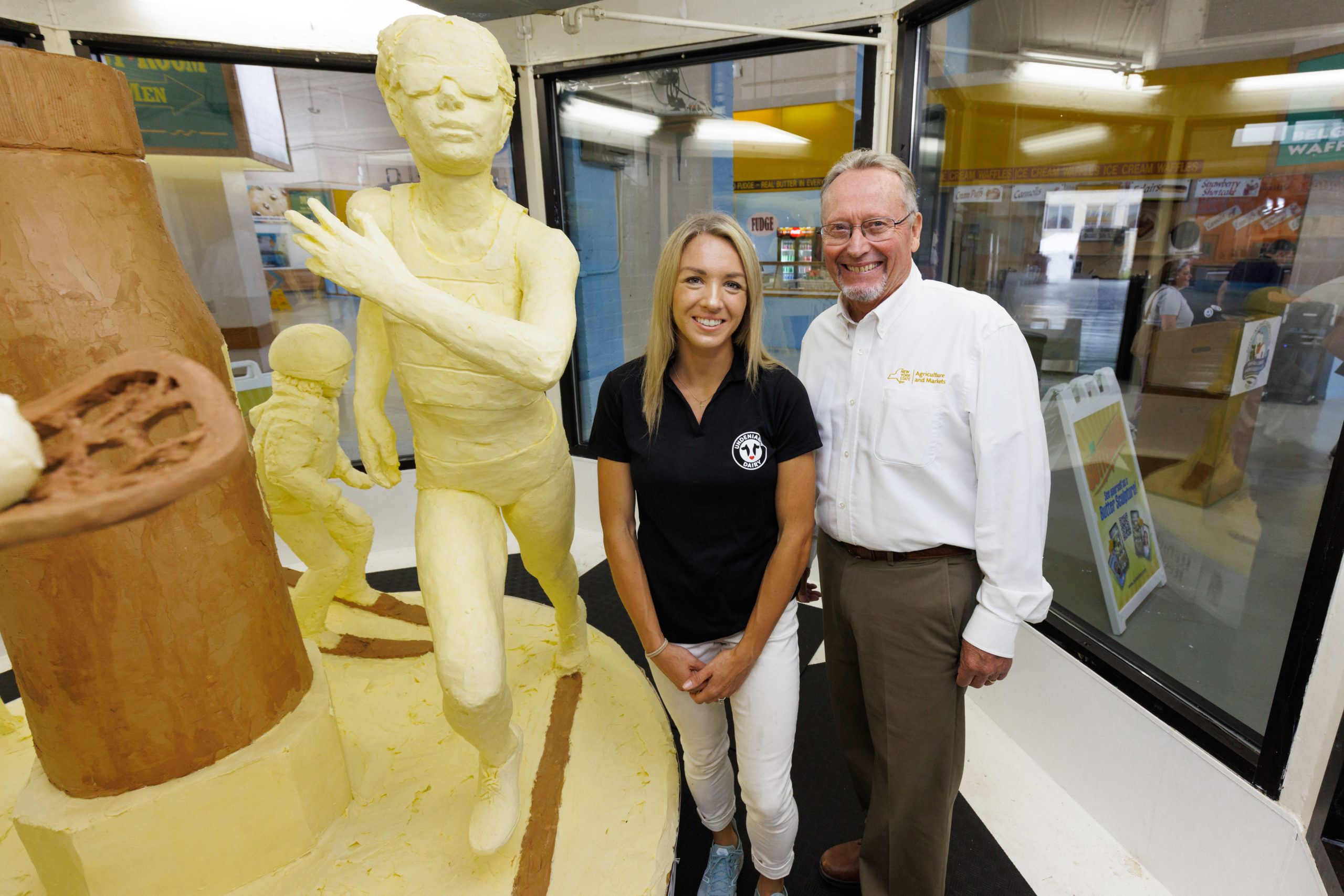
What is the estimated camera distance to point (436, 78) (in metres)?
1.50

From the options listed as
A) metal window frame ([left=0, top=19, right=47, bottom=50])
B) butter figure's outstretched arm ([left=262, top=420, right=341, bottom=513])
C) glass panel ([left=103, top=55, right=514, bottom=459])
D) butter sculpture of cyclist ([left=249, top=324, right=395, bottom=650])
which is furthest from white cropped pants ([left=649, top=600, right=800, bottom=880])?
metal window frame ([left=0, top=19, right=47, bottom=50])

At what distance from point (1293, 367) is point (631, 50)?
304cm

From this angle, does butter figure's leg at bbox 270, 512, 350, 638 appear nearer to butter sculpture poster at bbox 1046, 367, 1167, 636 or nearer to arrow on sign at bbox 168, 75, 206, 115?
arrow on sign at bbox 168, 75, 206, 115

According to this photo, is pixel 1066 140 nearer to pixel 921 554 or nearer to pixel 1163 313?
pixel 1163 313

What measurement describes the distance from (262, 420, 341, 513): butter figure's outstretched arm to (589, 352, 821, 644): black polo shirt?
1.20 meters

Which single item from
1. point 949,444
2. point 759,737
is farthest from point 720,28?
point 759,737

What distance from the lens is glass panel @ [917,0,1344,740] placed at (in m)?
1.96

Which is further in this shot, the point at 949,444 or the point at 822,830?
the point at 822,830

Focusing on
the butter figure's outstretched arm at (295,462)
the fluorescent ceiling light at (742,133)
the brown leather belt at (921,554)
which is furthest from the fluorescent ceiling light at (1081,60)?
the butter figure's outstretched arm at (295,462)

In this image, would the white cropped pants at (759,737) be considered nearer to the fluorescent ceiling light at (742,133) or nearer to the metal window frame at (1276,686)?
the metal window frame at (1276,686)

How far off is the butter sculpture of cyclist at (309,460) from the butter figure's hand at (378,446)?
20cm

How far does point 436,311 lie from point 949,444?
1.13m

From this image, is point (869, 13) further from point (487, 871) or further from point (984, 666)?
point (487, 871)

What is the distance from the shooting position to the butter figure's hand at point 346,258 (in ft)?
4.28
